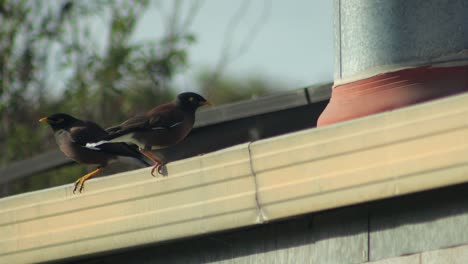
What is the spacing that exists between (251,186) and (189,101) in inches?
151

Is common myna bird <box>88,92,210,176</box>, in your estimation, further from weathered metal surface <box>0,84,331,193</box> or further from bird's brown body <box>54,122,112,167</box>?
weathered metal surface <box>0,84,331,193</box>

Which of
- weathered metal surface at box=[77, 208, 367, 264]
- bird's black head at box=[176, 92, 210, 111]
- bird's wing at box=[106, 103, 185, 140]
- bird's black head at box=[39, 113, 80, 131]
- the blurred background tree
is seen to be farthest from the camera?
the blurred background tree

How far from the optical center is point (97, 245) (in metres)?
5.31

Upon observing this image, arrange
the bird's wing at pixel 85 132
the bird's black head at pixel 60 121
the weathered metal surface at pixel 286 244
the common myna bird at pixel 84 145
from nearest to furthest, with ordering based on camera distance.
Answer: the weathered metal surface at pixel 286 244 < the common myna bird at pixel 84 145 < the bird's wing at pixel 85 132 < the bird's black head at pixel 60 121

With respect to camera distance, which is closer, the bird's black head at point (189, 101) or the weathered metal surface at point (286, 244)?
the weathered metal surface at point (286, 244)

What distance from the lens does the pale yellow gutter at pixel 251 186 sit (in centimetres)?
430

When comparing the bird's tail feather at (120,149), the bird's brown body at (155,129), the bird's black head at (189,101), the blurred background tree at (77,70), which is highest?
the blurred background tree at (77,70)

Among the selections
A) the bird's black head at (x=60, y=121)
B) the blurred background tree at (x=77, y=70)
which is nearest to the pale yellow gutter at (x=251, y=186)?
the bird's black head at (x=60, y=121)

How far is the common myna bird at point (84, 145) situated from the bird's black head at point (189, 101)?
0.44 metres

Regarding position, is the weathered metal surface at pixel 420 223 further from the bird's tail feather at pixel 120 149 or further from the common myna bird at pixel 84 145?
the bird's tail feather at pixel 120 149

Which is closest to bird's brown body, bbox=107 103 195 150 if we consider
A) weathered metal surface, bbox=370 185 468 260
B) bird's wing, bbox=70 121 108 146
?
bird's wing, bbox=70 121 108 146

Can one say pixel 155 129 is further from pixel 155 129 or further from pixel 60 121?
pixel 60 121

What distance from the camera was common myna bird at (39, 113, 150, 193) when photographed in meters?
8.59

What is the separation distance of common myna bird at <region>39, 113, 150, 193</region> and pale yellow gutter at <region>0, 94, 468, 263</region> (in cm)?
272
